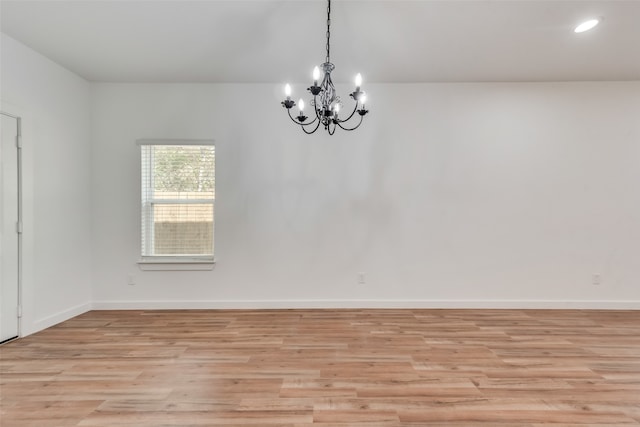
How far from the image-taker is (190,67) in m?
3.66

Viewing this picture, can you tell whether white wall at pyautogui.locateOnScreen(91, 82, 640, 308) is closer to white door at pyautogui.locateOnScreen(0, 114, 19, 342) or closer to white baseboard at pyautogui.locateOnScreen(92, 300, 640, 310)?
white baseboard at pyautogui.locateOnScreen(92, 300, 640, 310)

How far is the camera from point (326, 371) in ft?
8.20

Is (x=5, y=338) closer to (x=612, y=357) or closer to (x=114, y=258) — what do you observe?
(x=114, y=258)

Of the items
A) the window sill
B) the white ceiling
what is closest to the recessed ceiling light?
the white ceiling

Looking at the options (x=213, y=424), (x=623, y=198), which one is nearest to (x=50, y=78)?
(x=213, y=424)

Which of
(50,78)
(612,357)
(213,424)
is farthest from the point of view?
(50,78)

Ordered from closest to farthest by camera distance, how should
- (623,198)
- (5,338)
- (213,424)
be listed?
(213,424) → (5,338) → (623,198)

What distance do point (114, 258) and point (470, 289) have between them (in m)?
4.45

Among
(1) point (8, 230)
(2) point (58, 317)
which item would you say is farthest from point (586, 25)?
(2) point (58, 317)

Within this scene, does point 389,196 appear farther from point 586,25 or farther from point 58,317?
point 58,317

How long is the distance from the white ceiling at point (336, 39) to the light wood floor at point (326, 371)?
279cm

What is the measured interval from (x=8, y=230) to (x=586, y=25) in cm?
549

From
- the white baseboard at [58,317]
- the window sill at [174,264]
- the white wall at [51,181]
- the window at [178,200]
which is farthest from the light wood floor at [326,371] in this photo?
the window at [178,200]

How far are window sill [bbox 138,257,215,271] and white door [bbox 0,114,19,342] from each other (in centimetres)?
121
